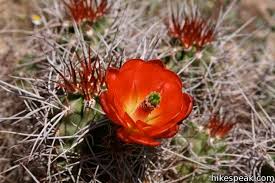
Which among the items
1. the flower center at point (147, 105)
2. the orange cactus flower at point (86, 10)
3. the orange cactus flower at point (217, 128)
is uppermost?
the orange cactus flower at point (86, 10)

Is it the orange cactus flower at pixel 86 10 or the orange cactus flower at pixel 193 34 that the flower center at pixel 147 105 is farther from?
the orange cactus flower at pixel 86 10

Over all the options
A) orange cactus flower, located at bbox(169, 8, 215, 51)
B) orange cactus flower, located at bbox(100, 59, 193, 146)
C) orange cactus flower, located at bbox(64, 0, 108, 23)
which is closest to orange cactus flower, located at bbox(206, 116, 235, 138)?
orange cactus flower, located at bbox(169, 8, 215, 51)

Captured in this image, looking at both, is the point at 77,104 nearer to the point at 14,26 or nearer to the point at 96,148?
the point at 96,148

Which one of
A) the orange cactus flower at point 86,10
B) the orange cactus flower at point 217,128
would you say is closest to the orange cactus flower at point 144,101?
the orange cactus flower at point 217,128

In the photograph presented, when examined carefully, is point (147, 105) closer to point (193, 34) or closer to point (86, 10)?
point (193, 34)

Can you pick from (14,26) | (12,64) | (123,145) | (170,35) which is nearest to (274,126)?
(170,35)

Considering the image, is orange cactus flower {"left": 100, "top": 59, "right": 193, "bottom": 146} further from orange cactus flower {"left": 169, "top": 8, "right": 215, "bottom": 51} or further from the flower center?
orange cactus flower {"left": 169, "top": 8, "right": 215, "bottom": 51}
